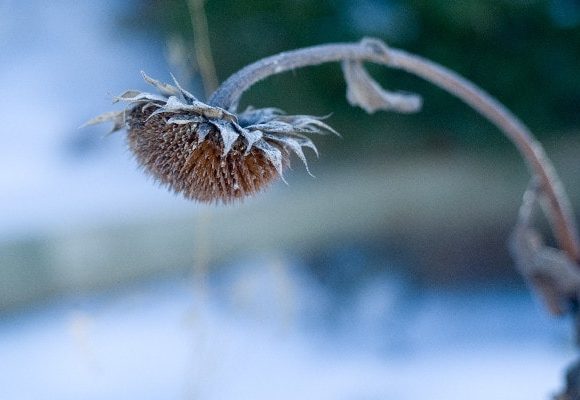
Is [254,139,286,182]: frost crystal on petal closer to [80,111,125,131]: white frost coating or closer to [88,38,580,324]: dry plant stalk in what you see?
[88,38,580,324]: dry plant stalk

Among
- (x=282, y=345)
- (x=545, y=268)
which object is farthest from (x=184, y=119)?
(x=282, y=345)

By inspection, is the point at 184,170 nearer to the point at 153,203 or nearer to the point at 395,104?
the point at 395,104

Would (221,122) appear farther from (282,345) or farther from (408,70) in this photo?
(282,345)

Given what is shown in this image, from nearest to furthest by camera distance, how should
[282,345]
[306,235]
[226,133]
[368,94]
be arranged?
1. [226,133]
2. [368,94]
3. [282,345]
4. [306,235]

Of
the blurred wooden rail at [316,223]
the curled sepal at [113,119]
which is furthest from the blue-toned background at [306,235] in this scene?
the curled sepal at [113,119]

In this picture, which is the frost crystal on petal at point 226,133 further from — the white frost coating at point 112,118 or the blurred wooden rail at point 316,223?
the blurred wooden rail at point 316,223

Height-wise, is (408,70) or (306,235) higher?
(306,235)

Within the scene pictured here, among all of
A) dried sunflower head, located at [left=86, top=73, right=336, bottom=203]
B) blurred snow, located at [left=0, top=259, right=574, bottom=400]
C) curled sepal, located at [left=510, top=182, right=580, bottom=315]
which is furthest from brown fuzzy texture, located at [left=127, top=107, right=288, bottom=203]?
blurred snow, located at [left=0, top=259, right=574, bottom=400]
